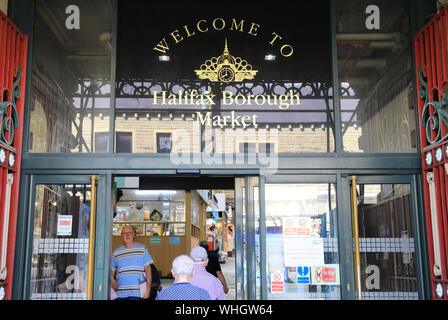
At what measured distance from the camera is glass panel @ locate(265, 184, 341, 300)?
589cm

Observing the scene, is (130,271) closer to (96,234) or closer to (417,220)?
(96,234)

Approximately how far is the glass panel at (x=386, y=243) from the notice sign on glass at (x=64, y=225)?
3.06m

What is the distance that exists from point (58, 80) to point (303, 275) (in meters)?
3.41

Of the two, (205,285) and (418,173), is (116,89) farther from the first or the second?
(418,173)

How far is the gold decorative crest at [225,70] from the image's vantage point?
6.38 metres

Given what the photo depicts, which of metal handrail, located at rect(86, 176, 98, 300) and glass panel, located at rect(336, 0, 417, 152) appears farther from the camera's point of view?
glass panel, located at rect(336, 0, 417, 152)

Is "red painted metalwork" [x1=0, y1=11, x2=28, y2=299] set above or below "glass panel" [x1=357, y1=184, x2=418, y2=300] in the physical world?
above

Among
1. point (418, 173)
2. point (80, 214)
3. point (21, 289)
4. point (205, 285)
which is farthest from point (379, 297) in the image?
point (21, 289)

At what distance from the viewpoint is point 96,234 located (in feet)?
19.2

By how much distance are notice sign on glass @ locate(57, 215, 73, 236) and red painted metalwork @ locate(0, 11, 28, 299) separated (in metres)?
0.44

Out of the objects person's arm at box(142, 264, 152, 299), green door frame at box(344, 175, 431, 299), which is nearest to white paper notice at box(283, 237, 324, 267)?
green door frame at box(344, 175, 431, 299)

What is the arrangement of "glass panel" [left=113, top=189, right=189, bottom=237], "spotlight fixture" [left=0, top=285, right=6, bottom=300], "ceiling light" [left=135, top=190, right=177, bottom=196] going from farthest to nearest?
"ceiling light" [left=135, top=190, right=177, bottom=196]
"glass panel" [left=113, top=189, right=189, bottom=237]
"spotlight fixture" [left=0, top=285, right=6, bottom=300]

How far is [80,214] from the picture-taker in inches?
234

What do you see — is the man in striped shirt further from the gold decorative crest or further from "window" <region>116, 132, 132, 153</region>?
the gold decorative crest
